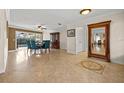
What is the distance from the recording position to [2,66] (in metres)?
3.54

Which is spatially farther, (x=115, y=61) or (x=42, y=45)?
(x=42, y=45)

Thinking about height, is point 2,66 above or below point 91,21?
below

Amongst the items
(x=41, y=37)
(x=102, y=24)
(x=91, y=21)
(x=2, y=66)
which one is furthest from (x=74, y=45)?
(x=41, y=37)

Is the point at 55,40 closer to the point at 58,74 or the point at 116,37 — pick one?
the point at 116,37

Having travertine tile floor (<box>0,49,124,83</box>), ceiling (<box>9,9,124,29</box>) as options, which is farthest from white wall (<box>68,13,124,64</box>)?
travertine tile floor (<box>0,49,124,83</box>)

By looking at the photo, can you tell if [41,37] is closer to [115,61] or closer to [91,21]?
[91,21]

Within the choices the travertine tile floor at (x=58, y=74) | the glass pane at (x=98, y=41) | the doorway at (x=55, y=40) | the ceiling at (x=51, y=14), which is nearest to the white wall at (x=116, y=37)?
the ceiling at (x=51, y=14)

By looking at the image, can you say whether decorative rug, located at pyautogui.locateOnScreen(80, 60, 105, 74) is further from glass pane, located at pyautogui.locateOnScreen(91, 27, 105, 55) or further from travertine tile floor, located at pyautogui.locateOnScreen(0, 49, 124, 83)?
glass pane, located at pyautogui.locateOnScreen(91, 27, 105, 55)

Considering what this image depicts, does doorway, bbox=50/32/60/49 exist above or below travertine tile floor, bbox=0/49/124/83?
above

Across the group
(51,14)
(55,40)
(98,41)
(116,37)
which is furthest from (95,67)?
(55,40)

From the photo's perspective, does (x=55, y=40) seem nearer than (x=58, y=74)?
No
